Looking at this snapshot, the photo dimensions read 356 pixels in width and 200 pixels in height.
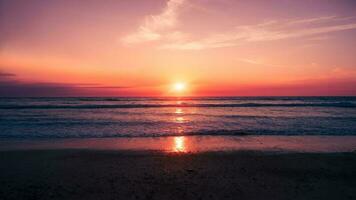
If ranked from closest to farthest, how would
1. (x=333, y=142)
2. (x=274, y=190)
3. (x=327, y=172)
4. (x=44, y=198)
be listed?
1. (x=44, y=198)
2. (x=274, y=190)
3. (x=327, y=172)
4. (x=333, y=142)

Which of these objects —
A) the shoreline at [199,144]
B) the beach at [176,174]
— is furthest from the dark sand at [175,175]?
the shoreline at [199,144]

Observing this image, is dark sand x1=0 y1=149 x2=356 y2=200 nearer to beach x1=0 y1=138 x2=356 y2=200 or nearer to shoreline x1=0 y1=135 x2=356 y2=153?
beach x1=0 y1=138 x2=356 y2=200

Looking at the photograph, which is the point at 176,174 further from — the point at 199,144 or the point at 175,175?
the point at 199,144

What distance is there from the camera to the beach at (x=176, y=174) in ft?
22.1

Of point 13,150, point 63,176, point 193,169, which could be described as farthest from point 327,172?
point 13,150

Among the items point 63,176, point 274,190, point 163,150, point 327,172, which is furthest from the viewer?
point 163,150

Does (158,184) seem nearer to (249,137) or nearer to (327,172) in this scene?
(327,172)

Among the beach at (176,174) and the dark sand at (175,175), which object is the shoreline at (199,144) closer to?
the beach at (176,174)

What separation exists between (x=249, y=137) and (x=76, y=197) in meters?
11.3

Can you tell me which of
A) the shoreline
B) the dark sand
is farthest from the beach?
the shoreline

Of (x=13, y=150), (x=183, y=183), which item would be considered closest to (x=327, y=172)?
(x=183, y=183)

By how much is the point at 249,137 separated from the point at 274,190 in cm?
875

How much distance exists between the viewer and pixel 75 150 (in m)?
11.8

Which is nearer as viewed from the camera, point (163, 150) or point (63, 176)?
point (63, 176)
